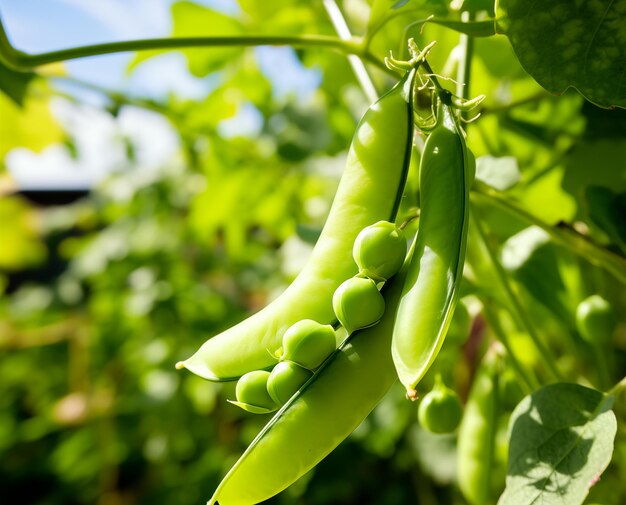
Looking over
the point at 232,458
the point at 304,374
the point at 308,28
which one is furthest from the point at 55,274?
the point at 304,374

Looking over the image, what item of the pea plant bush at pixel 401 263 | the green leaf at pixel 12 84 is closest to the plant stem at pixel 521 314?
the pea plant bush at pixel 401 263

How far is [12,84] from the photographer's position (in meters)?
0.97

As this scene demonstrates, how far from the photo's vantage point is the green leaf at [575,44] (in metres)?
0.58

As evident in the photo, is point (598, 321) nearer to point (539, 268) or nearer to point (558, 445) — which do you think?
point (539, 268)

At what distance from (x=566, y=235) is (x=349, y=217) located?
0.95 ft

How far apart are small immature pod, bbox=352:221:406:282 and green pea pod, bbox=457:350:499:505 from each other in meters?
0.42

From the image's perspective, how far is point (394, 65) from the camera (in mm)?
616

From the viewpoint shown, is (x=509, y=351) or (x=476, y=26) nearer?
(x=476, y=26)

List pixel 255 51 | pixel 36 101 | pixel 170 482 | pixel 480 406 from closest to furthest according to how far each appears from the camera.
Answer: pixel 480 406, pixel 255 51, pixel 36 101, pixel 170 482

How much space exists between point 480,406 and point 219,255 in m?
1.91

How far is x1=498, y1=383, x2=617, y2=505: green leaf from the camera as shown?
0.58 meters

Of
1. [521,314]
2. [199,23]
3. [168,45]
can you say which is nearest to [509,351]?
[521,314]

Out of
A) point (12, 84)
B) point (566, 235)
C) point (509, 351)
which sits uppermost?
point (12, 84)

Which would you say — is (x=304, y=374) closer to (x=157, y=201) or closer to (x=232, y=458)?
(x=232, y=458)
